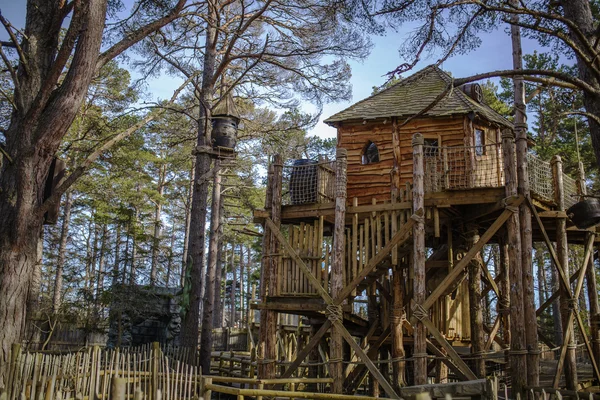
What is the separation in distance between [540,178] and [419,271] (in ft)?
12.7

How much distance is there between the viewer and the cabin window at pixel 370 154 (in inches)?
595

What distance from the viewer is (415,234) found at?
11.5 meters

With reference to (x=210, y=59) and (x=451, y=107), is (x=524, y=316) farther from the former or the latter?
(x=210, y=59)

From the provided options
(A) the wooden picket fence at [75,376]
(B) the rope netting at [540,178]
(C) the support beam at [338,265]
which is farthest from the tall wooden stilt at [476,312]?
(A) the wooden picket fence at [75,376]

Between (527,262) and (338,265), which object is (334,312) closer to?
(338,265)

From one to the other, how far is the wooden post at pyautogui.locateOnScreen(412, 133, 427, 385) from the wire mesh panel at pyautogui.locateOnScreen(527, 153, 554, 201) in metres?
2.39

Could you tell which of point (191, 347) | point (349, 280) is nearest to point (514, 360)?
point (349, 280)

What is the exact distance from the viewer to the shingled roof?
14234 millimetres

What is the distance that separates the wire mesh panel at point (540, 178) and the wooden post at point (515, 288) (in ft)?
2.82

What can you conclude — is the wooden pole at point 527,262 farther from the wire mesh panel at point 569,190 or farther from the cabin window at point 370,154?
the cabin window at point 370,154

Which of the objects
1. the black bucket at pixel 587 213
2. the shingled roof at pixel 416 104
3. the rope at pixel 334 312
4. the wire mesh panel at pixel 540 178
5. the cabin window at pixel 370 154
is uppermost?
the shingled roof at pixel 416 104

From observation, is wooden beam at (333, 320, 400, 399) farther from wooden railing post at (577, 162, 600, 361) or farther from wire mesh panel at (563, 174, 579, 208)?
wire mesh panel at (563, 174, 579, 208)

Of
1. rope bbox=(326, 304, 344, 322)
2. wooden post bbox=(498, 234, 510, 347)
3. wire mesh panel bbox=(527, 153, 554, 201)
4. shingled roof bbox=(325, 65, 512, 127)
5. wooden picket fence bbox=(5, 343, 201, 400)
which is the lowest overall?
wooden picket fence bbox=(5, 343, 201, 400)

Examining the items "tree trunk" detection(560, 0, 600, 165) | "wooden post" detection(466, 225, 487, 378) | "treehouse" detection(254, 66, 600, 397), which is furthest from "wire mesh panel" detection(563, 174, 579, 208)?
"tree trunk" detection(560, 0, 600, 165)
